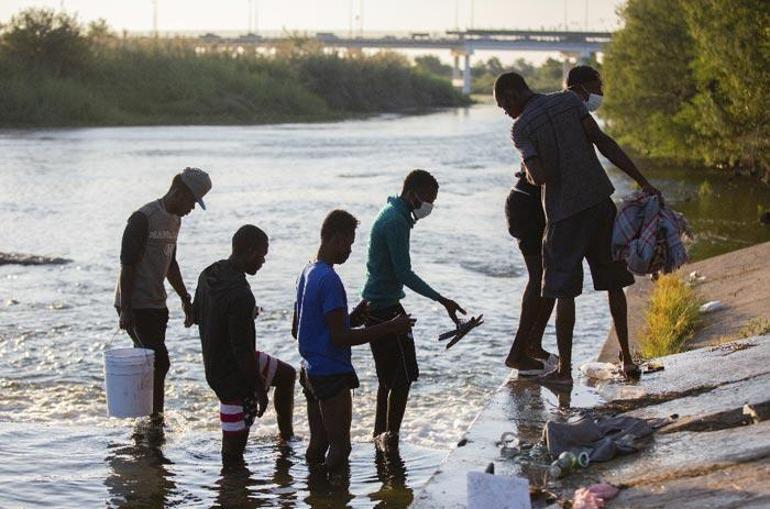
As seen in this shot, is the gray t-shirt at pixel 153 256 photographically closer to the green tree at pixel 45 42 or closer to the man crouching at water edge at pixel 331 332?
the man crouching at water edge at pixel 331 332

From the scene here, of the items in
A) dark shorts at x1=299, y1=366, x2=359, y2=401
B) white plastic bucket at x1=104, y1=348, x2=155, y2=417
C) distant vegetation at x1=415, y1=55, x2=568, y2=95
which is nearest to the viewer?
dark shorts at x1=299, y1=366, x2=359, y2=401

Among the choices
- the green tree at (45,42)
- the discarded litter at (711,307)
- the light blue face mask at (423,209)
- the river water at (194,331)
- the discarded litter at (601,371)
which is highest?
the green tree at (45,42)

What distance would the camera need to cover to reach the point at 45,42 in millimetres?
69062

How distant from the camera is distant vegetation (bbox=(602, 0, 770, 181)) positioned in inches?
1131

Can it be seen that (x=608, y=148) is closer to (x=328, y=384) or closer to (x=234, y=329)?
(x=328, y=384)

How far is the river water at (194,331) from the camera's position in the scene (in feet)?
25.3

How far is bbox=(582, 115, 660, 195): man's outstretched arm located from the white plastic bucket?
2990mm

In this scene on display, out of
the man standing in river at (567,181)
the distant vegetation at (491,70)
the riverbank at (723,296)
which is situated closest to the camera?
the man standing in river at (567,181)

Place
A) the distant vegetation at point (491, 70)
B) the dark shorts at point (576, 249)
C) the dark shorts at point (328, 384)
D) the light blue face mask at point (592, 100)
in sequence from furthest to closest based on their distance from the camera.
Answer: the distant vegetation at point (491, 70)
the light blue face mask at point (592, 100)
the dark shorts at point (576, 249)
the dark shorts at point (328, 384)

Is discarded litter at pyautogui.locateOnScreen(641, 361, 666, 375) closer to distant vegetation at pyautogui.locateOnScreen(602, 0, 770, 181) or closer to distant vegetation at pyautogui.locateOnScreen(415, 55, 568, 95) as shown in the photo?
distant vegetation at pyautogui.locateOnScreen(602, 0, 770, 181)

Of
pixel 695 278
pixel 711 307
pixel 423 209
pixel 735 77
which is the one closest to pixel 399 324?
pixel 423 209

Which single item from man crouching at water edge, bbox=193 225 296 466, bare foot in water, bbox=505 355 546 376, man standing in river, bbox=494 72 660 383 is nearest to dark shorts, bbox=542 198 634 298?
man standing in river, bbox=494 72 660 383

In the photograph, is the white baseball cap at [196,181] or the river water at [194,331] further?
the white baseball cap at [196,181]

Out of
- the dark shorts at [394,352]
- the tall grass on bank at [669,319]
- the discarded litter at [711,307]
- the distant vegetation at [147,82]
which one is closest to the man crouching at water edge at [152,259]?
the dark shorts at [394,352]
